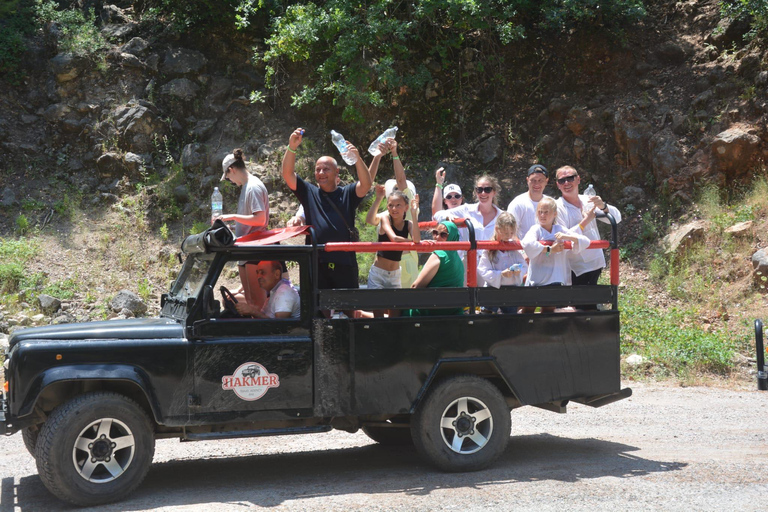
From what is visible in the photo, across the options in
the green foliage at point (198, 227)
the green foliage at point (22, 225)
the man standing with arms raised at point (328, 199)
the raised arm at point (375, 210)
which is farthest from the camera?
the green foliage at point (198, 227)

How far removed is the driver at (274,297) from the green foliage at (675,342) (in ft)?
22.8

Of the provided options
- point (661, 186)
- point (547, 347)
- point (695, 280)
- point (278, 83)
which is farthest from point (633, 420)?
point (278, 83)

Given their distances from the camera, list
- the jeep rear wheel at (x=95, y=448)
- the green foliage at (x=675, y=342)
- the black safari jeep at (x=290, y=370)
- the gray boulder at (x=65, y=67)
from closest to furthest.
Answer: the jeep rear wheel at (x=95, y=448) < the black safari jeep at (x=290, y=370) < the green foliage at (x=675, y=342) < the gray boulder at (x=65, y=67)

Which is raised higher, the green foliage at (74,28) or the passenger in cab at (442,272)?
the green foliage at (74,28)

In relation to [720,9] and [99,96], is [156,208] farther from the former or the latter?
[720,9]

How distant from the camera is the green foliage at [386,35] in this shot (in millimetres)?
15578

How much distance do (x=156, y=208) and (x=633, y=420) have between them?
1131 centimetres

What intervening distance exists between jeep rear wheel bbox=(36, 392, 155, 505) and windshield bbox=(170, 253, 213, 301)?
1.00 meters

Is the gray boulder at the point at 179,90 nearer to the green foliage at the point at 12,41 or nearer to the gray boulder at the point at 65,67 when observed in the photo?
the gray boulder at the point at 65,67

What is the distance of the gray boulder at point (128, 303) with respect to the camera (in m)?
13.0

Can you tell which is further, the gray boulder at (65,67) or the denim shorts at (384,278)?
the gray boulder at (65,67)

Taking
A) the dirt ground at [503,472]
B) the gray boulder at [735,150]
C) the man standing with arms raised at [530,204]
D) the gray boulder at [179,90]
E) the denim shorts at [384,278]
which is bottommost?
the dirt ground at [503,472]

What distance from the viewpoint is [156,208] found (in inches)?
634

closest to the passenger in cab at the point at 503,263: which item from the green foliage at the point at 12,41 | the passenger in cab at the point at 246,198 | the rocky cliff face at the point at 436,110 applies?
the passenger in cab at the point at 246,198
